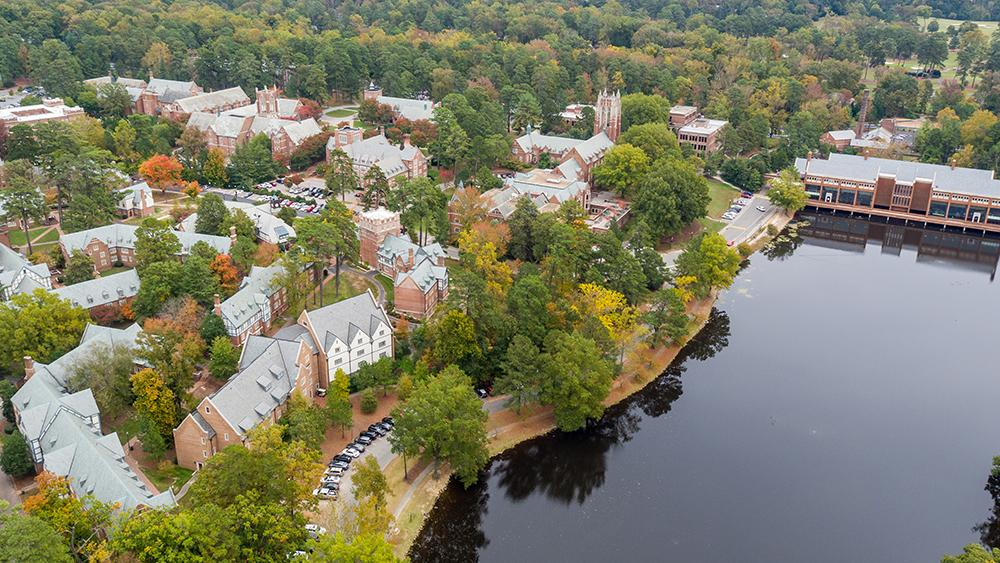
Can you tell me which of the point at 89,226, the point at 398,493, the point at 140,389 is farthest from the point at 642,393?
the point at 89,226

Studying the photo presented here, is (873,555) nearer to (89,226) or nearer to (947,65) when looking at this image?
(89,226)

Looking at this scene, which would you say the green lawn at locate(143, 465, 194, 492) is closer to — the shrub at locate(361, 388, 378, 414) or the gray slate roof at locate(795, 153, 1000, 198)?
the shrub at locate(361, 388, 378, 414)

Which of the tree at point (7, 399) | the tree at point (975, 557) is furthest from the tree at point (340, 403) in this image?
the tree at point (975, 557)

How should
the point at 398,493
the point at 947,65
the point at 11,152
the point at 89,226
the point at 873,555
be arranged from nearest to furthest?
the point at 873,555 < the point at 398,493 < the point at 89,226 < the point at 11,152 < the point at 947,65

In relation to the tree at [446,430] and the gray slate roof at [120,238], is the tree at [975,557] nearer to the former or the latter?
the tree at [446,430]

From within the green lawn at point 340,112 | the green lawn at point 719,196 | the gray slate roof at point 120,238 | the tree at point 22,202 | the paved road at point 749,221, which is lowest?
the paved road at point 749,221

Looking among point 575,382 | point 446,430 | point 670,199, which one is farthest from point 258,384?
point 670,199
